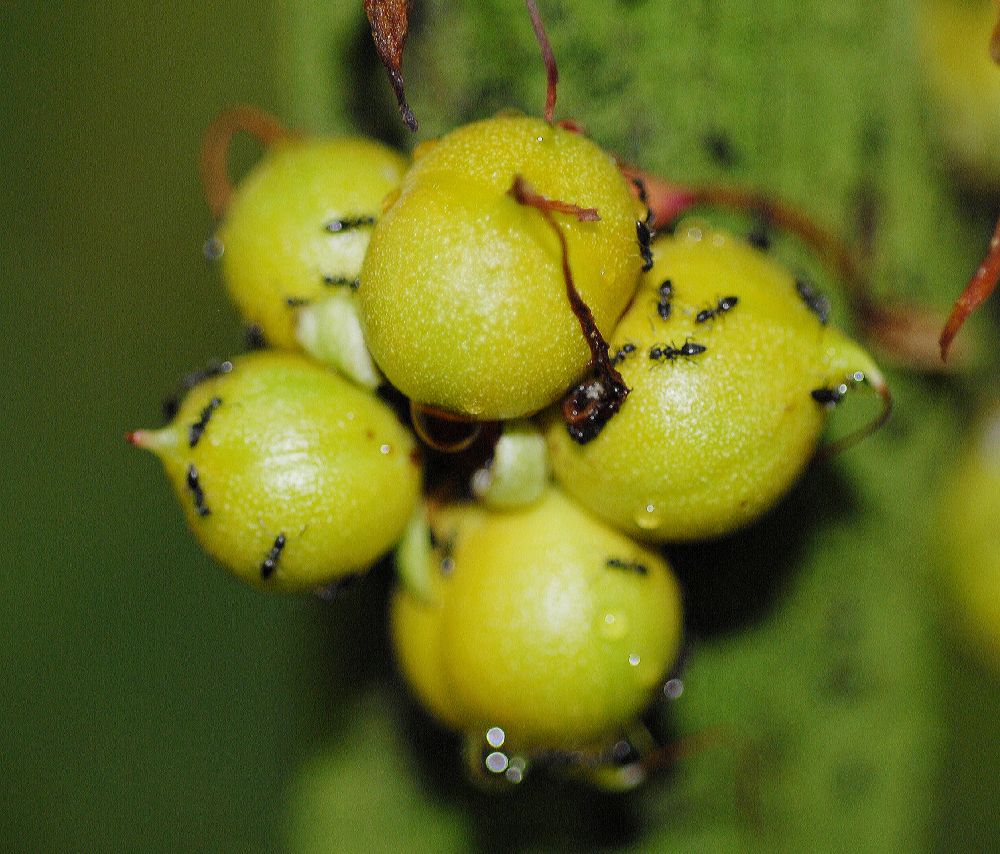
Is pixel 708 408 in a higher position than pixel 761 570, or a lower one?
higher

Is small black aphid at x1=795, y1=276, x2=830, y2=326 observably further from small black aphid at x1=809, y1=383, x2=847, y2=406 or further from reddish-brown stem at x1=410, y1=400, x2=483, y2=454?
reddish-brown stem at x1=410, y1=400, x2=483, y2=454

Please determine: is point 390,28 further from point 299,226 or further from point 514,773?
point 514,773

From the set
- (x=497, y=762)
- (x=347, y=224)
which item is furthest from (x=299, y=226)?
(x=497, y=762)

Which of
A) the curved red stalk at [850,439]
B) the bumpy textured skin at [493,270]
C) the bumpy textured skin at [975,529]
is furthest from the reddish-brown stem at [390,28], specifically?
the bumpy textured skin at [975,529]

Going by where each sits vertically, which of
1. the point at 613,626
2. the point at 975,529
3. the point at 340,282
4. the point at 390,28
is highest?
the point at 390,28

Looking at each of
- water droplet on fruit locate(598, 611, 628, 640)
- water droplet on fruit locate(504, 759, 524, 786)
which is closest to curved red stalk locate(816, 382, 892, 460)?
water droplet on fruit locate(598, 611, 628, 640)

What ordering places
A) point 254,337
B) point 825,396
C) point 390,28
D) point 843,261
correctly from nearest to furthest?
1. point 390,28
2. point 825,396
3. point 254,337
4. point 843,261
